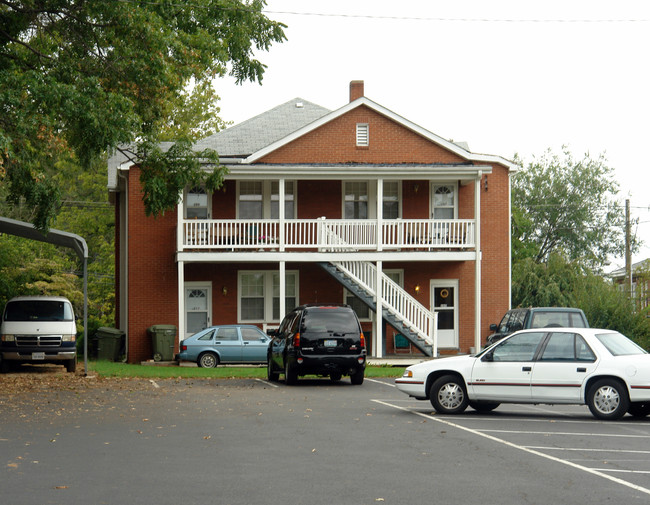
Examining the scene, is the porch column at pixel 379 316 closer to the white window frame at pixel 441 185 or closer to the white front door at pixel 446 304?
the white front door at pixel 446 304

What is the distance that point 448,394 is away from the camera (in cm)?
1536

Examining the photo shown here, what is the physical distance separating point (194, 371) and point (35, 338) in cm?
427

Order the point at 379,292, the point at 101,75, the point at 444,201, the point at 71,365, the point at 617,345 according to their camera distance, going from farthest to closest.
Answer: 1. the point at 444,201
2. the point at 379,292
3. the point at 71,365
4. the point at 101,75
5. the point at 617,345

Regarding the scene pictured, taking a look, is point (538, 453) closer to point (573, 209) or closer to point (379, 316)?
point (379, 316)

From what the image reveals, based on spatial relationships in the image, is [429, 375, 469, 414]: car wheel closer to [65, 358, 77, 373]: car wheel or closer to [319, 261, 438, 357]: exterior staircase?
[65, 358, 77, 373]: car wheel

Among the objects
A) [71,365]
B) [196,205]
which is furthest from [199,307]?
[71,365]

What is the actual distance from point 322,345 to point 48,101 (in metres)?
7.72

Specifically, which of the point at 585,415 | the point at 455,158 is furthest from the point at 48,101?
the point at 455,158

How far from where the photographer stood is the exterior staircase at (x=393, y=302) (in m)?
30.7

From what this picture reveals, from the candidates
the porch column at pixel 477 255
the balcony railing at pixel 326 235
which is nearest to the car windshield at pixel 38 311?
the balcony railing at pixel 326 235

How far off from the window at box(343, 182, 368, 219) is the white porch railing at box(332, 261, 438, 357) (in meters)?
2.87

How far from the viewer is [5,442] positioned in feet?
38.9

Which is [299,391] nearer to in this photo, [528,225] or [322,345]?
[322,345]

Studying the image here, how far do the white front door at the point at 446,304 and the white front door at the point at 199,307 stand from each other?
7.73m
